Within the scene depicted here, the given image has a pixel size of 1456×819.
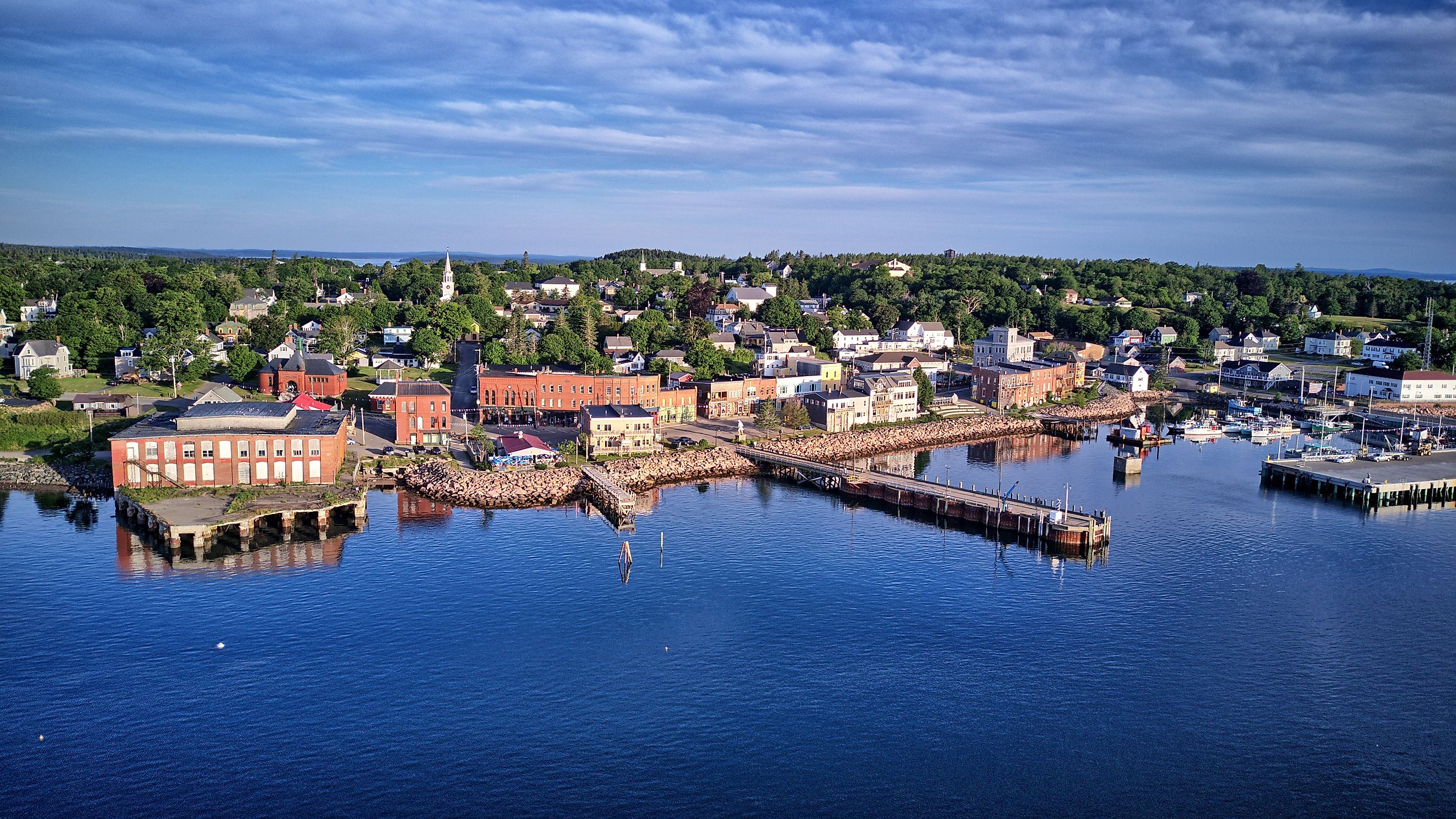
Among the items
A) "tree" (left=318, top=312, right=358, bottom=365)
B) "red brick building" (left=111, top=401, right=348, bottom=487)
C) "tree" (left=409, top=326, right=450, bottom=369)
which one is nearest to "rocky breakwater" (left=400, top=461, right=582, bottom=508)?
"red brick building" (left=111, top=401, right=348, bottom=487)

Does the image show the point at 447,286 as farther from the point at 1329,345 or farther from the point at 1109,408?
the point at 1329,345

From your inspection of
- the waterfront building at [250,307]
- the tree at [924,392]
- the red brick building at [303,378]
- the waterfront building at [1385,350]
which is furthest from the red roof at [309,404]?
Result: the waterfront building at [1385,350]

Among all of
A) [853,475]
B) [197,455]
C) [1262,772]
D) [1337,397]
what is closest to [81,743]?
[197,455]

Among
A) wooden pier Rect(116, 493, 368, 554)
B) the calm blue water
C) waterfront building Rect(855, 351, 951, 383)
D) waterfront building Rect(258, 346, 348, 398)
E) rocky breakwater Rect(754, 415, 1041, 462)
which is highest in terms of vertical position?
waterfront building Rect(855, 351, 951, 383)

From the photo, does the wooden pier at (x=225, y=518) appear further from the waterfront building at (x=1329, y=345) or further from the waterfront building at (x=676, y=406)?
the waterfront building at (x=1329, y=345)

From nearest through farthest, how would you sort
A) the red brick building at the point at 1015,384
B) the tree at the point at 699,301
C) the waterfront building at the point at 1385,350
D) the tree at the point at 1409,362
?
1. the red brick building at the point at 1015,384
2. the tree at the point at 1409,362
3. the waterfront building at the point at 1385,350
4. the tree at the point at 699,301

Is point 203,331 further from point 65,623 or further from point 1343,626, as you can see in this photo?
point 1343,626

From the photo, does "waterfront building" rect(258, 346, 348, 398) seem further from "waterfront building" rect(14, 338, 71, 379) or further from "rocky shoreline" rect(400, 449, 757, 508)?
"rocky shoreline" rect(400, 449, 757, 508)
